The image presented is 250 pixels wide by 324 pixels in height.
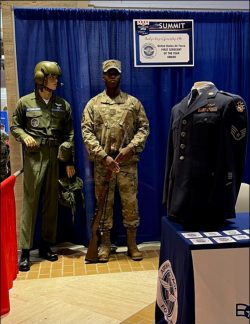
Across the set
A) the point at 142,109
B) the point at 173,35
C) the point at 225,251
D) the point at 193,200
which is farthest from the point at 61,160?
the point at 225,251

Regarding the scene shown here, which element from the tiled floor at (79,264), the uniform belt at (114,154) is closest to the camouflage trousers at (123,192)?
the uniform belt at (114,154)

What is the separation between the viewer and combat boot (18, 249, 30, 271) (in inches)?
122

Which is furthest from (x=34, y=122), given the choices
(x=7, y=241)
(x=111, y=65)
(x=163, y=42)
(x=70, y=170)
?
(x=7, y=241)

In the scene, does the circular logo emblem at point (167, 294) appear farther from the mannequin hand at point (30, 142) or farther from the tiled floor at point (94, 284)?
the mannequin hand at point (30, 142)

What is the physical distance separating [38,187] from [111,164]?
0.63 metres

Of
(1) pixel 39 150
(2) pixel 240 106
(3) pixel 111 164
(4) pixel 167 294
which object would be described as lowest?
(4) pixel 167 294

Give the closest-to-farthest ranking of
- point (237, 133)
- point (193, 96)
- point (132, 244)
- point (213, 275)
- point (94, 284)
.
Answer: point (213, 275) → point (237, 133) → point (193, 96) → point (94, 284) → point (132, 244)

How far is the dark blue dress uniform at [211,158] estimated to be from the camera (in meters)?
1.73

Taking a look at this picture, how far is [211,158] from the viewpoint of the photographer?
5.79 ft

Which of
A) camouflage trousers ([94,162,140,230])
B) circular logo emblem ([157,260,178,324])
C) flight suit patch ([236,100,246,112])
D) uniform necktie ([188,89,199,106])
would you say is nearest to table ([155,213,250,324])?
circular logo emblem ([157,260,178,324])

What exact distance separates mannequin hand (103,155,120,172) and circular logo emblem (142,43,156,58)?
947mm

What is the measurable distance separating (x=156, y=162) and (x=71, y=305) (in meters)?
1.49

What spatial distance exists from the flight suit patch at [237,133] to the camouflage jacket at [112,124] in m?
1.44

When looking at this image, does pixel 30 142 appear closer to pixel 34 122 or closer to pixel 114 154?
pixel 34 122
